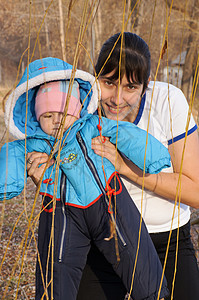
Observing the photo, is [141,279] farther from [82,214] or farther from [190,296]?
[190,296]

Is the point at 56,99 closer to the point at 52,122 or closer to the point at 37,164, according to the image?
the point at 52,122

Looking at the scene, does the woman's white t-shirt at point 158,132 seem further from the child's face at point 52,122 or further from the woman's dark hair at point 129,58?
the child's face at point 52,122

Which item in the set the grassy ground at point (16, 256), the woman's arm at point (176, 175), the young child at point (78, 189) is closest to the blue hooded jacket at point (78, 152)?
the young child at point (78, 189)

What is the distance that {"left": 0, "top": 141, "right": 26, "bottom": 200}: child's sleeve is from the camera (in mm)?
1175

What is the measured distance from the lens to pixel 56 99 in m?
1.23

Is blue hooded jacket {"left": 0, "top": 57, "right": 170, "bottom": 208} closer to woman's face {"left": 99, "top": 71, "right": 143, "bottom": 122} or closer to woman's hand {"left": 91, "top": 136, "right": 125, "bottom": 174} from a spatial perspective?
woman's hand {"left": 91, "top": 136, "right": 125, "bottom": 174}

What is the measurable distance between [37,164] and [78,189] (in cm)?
16

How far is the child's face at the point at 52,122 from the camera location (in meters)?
1.24

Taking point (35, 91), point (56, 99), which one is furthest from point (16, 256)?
point (56, 99)

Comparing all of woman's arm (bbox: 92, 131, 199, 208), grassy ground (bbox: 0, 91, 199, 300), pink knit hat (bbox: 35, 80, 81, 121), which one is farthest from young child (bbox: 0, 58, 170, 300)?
grassy ground (bbox: 0, 91, 199, 300)

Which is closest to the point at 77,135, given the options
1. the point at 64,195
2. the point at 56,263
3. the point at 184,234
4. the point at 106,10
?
the point at 64,195

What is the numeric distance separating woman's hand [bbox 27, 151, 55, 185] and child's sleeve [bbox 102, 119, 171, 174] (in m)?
0.22

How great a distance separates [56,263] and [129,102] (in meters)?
0.65

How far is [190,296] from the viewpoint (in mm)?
1430
